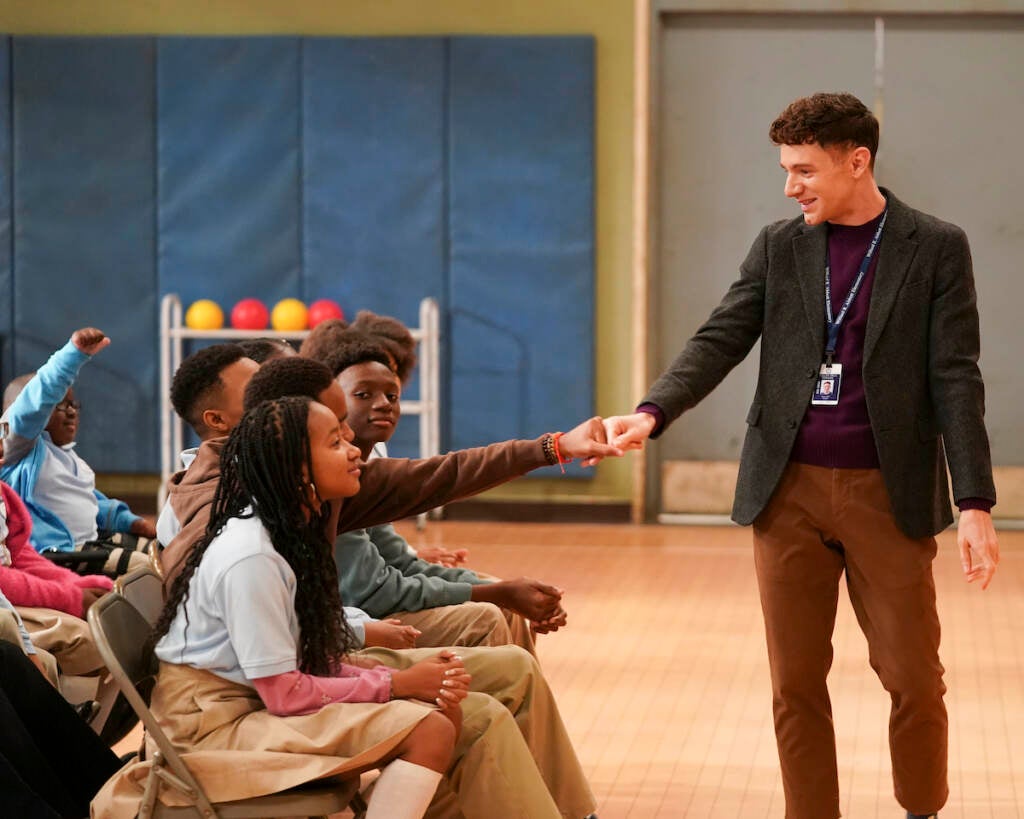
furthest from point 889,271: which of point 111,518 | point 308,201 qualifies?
point 308,201

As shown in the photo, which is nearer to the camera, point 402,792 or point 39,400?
point 402,792

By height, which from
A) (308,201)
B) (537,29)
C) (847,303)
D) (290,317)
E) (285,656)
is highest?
(537,29)

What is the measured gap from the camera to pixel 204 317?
26.7 feet

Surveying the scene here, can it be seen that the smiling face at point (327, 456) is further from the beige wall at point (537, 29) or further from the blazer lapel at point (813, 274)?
the beige wall at point (537, 29)

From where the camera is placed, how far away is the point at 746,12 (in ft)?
26.5

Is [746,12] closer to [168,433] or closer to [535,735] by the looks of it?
[168,433]

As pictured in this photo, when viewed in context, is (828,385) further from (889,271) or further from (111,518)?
(111,518)

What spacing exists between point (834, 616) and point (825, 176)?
0.89 meters

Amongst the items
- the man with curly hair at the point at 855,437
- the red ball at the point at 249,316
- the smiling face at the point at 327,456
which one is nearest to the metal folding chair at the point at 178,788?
the smiling face at the point at 327,456

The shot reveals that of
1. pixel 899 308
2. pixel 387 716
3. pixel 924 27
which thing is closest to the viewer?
pixel 387 716

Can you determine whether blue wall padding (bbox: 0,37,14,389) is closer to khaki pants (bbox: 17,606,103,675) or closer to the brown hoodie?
khaki pants (bbox: 17,606,103,675)

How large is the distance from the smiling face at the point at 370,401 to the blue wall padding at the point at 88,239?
5.03 m

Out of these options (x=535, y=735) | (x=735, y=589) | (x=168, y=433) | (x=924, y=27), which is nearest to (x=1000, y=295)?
(x=924, y=27)

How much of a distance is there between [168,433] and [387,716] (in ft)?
18.9
